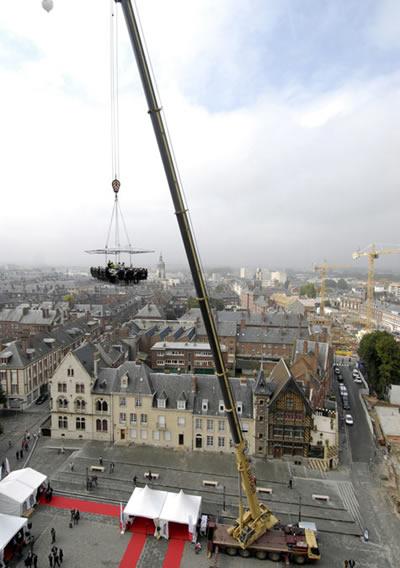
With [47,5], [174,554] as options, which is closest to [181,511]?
[174,554]

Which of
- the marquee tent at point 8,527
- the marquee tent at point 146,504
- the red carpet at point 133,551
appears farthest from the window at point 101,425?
the marquee tent at point 8,527

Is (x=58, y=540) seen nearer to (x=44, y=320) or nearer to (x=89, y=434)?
(x=89, y=434)

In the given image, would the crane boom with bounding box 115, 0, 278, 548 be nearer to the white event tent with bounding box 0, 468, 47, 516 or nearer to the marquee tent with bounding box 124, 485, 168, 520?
the marquee tent with bounding box 124, 485, 168, 520

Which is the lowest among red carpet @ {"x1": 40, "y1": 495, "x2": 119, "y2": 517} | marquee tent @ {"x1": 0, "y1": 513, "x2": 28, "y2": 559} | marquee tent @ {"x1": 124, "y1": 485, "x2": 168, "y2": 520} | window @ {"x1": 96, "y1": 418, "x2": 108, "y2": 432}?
red carpet @ {"x1": 40, "y1": 495, "x2": 119, "y2": 517}

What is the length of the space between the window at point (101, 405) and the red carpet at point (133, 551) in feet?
56.0

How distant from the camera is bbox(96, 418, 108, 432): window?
44.1m

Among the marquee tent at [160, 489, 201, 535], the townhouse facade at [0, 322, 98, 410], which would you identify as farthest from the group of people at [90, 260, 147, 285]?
the townhouse facade at [0, 322, 98, 410]

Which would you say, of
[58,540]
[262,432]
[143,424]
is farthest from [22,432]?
[262,432]

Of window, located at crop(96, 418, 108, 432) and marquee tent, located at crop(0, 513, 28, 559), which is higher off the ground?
marquee tent, located at crop(0, 513, 28, 559)

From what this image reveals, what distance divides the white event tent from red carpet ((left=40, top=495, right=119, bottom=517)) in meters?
1.93

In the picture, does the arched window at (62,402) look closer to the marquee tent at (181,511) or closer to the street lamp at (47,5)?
the marquee tent at (181,511)

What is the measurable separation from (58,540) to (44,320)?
206 ft

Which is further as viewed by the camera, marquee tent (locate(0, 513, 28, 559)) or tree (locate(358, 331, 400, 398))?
tree (locate(358, 331, 400, 398))

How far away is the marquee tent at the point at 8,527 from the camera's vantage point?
24984mm
